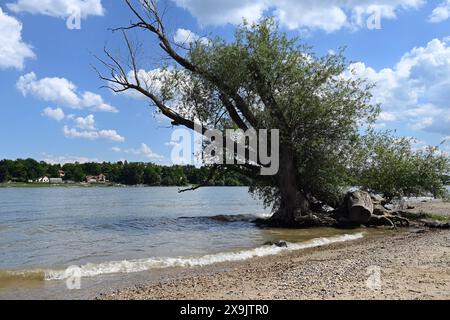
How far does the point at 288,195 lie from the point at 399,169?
332 inches

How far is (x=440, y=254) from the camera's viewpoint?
16.1 meters

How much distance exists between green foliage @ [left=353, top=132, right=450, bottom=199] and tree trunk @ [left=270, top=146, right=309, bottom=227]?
15.0 feet

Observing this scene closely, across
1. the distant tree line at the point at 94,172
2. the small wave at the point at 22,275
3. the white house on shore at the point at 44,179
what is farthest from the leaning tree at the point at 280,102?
the white house on shore at the point at 44,179

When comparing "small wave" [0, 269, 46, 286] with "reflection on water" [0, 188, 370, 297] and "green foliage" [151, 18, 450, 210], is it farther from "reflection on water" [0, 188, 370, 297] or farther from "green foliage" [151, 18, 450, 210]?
"green foliage" [151, 18, 450, 210]

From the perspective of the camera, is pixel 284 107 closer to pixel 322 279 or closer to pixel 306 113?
pixel 306 113

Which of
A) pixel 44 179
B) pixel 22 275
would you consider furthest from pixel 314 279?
pixel 44 179

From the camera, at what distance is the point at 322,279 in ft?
39.5

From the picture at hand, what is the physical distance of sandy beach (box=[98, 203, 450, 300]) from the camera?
10516mm

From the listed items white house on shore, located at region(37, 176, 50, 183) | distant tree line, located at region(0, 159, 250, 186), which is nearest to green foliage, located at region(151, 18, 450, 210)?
distant tree line, located at region(0, 159, 250, 186)

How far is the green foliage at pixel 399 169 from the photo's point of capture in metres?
32.2

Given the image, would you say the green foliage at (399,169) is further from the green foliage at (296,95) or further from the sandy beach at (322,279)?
the sandy beach at (322,279)

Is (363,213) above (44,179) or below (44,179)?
below
